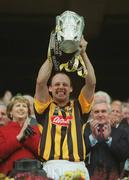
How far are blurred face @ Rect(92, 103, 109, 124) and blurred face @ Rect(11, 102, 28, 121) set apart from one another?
80 centimetres

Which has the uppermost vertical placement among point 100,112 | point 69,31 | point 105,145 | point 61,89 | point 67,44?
point 69,31

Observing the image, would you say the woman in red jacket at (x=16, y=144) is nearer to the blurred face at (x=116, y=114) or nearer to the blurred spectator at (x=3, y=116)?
the blurred spectator at (x=3, y=116)

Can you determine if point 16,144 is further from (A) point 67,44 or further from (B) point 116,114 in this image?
(B) point 116,114

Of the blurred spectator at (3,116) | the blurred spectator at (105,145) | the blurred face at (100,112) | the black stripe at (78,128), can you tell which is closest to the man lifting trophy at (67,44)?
the black stripe at (78,128)

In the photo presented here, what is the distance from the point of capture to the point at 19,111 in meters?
8.67

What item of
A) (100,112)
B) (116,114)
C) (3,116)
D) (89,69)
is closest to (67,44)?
(89,69)

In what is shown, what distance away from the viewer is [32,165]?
6.50m

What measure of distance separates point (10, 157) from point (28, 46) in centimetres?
993

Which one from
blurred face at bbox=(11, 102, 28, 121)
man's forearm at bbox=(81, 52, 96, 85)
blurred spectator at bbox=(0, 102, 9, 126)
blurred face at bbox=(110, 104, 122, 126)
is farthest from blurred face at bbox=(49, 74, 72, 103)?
blurred face at bbox=(110, 104, 122, 126)

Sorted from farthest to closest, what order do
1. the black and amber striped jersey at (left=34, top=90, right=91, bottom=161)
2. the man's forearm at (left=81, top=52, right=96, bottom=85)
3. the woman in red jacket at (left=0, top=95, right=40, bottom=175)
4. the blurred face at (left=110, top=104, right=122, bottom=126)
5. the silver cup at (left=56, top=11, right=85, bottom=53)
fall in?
the blurred face at (left=110, top=104, right=122, bottom=126), the woman in red jacket at (left=0, top=95, right=40, bottom=175), the man's forearm at (left=81, top=52, right=96, bottom=85), the black and amber striped jersey at (left=34, top=90, right=91, bottom=161), the silver cup at (left=56, top=11, right=85, bottom=53)

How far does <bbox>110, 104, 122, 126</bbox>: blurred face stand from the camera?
9219mm

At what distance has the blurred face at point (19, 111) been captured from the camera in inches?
340

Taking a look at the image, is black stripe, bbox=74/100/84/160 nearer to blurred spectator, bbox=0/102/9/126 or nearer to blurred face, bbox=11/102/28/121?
blurred face, bbox=11/102/28/121

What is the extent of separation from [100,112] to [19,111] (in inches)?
37.9
